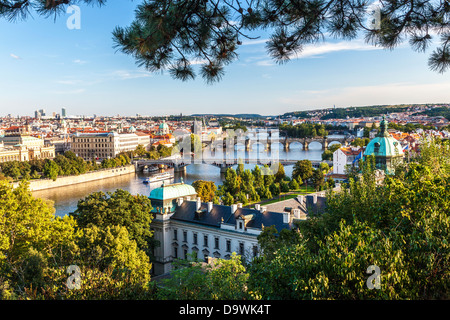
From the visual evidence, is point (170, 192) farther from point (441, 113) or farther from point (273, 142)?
point (441, 113)

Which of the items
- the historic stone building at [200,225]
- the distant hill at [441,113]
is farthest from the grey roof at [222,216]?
the distant hill at [441,113]

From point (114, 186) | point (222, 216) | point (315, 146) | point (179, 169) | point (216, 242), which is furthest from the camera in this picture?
point (315, 146)

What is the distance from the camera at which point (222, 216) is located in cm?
1409

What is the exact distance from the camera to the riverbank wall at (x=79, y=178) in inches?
1308

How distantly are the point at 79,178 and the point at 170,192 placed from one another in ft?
81.0

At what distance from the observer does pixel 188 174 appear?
137 feet

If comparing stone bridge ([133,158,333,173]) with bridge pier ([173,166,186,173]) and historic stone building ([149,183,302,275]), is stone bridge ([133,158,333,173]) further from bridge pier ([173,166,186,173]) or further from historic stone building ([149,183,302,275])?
historic stone building ([149,183,302,275])

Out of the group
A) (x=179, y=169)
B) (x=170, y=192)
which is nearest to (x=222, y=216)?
(x=170, y=192)

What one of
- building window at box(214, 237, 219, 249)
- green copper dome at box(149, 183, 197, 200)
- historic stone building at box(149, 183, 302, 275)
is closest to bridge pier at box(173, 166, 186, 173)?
green copper dome at box(149, 183, 197, 200)

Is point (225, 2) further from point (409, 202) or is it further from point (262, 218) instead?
point (262, 218)

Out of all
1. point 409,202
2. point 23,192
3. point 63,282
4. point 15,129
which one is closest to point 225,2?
point 409,202

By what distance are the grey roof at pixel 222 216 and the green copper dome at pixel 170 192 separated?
0.46 meters

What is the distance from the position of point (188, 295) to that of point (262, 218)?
307 inches
